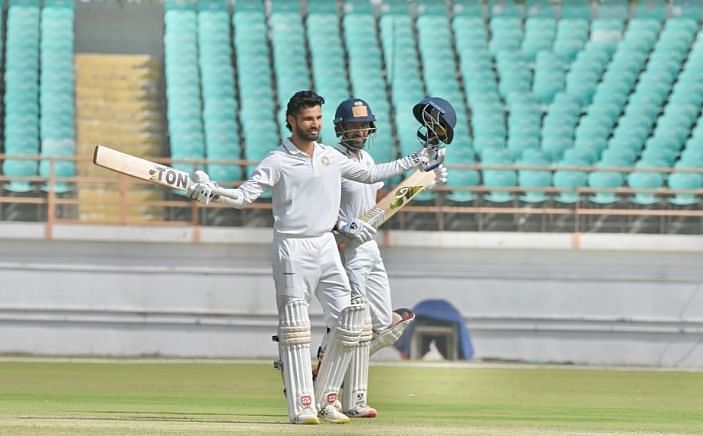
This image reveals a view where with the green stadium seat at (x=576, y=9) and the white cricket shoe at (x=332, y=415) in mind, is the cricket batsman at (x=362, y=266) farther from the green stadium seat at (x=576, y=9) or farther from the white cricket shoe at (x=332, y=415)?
the green stadium seat at (x=576, y=9)

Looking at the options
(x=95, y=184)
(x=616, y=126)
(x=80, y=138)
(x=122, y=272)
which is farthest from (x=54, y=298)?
(x=616, y=126)

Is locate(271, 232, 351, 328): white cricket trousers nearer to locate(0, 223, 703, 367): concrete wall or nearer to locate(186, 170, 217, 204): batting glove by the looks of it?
locate(186, 170, 217, 204): batting glove

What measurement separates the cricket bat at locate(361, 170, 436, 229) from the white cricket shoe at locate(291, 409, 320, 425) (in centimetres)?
179

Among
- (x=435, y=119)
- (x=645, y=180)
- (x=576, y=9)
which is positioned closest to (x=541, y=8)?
(x=576, y=9)

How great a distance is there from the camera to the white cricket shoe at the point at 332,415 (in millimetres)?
10328

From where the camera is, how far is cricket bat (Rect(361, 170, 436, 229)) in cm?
1146

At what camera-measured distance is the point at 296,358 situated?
1016 centimetres

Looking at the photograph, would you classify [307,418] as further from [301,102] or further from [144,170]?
[301,102]

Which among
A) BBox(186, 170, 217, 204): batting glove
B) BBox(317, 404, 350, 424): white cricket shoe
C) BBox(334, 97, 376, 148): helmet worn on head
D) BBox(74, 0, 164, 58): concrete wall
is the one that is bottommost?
BBox(317, 404, 350, 424): white cricket shoe

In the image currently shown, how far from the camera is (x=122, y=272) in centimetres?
2352

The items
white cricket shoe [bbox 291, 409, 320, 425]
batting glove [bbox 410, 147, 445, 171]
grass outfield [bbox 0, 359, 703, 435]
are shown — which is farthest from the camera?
batting glove [bbox 410, 147, 445, 171]

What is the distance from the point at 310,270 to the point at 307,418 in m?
0.93

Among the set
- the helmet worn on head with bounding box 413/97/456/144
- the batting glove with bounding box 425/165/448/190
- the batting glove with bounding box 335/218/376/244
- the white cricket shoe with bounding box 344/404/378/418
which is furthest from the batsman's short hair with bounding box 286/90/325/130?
the white cricket shoe with bounding box 344/404/378/418

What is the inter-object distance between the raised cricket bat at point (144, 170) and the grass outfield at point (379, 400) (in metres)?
1.46
